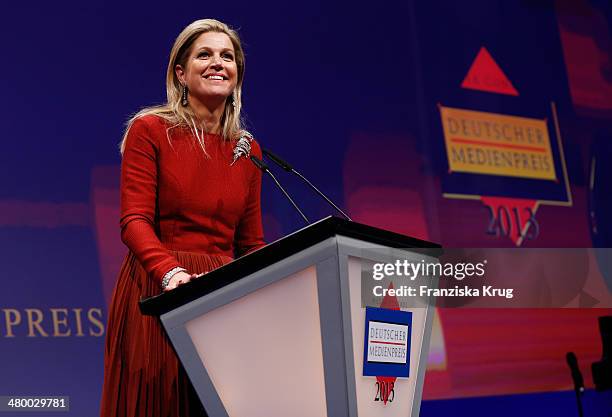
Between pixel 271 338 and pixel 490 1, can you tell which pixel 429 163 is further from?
pixel 271 338

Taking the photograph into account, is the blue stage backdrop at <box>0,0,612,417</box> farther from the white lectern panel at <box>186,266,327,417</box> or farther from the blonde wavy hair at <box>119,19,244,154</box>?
the white lectern panel at <box>186,266,327,417</box>

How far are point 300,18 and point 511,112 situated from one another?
1105mm

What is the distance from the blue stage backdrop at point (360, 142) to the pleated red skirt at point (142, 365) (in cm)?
130

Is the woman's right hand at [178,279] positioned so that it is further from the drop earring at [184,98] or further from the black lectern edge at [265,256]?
the drop earring at [184,98]

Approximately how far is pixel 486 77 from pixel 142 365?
2.61 metres

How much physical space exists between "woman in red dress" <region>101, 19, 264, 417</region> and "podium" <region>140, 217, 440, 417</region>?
20 centimetres

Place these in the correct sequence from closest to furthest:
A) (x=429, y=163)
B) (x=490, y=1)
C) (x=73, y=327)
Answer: (x=73, y=327) → (x=429, y=163) → (x=490, y=1)

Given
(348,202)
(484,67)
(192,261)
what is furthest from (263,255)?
(484,67)

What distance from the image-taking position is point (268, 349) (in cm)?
137

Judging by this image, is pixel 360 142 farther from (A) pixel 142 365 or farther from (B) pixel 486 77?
(A) pixel 142 365

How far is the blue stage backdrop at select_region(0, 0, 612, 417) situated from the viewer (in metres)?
2.97

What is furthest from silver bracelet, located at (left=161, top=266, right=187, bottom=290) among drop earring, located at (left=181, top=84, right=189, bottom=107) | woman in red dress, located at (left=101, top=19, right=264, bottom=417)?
drop earring, located at (left=181, top=84, right=189, bottom=107)

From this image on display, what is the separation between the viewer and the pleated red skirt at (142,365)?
167cm

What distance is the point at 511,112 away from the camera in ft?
12.9
